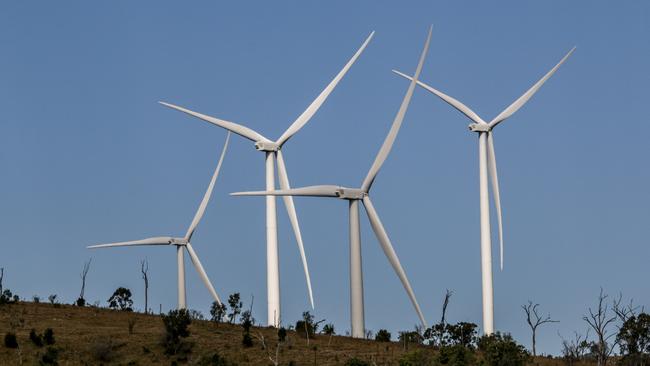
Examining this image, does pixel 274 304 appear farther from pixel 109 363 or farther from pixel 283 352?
pixel 109 363

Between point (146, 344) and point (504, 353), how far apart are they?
30723mm

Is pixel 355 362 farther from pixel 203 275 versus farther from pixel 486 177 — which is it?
pixel 203 275

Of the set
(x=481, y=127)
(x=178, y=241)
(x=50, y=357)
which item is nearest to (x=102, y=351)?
(x=50, y=357)

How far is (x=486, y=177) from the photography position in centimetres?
12038

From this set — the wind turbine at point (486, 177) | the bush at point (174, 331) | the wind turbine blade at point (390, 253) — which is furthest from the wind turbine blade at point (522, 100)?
the bush at point (174, 331)

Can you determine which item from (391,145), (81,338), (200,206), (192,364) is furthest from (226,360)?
(200,206)

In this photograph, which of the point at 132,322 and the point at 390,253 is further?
the point at 132,322

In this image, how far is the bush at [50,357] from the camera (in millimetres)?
101750

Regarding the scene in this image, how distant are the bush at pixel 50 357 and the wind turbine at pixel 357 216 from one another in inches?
848

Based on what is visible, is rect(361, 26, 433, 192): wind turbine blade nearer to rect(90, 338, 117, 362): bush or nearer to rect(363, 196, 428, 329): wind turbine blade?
rect(363, 196, 428, 329): wind turbine blade

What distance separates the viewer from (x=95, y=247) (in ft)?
457

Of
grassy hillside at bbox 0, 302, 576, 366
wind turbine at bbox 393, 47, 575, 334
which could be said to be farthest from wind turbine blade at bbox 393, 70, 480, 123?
grassy hillside at bbox 0, 302, 576, 366

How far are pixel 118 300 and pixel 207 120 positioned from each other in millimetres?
37876

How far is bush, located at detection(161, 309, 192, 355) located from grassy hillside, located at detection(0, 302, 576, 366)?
0.85 m
